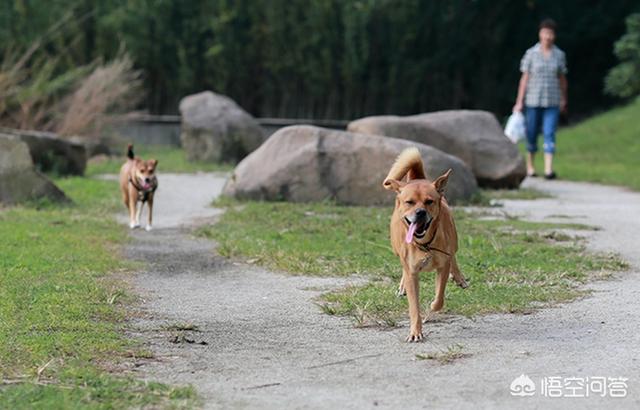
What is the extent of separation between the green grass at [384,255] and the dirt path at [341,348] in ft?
0.72

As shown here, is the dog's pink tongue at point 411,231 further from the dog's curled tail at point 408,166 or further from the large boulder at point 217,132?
the large boulder at point 217,132

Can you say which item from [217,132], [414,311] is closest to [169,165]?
[217,132]

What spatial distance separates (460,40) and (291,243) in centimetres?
1608

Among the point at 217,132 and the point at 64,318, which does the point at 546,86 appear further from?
the point at 64,318

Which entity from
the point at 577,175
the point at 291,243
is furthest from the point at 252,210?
the point at 577,175

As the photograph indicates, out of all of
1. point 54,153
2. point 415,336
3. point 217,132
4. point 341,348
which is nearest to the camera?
point 341,348

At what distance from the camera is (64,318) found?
692 centimetres

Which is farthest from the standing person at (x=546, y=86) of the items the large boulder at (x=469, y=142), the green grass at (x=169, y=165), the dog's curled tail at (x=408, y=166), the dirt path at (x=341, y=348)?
the dog's curled tail at (x=408, y=166)

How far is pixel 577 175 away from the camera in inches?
703

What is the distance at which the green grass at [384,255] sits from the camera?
7.62 m

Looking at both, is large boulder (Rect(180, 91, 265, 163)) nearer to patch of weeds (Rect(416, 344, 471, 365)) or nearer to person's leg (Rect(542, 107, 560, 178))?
person's leg (Rect(542, 107, 560, 178))

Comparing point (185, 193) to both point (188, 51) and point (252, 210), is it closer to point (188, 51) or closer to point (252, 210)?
point (252, 210)

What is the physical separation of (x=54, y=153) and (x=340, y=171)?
5.20 meters

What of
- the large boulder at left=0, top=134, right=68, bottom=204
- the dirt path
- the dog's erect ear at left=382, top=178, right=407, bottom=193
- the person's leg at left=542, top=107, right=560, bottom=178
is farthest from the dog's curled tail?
the person's leg at left=542, top=107, right=560, bottom=178
